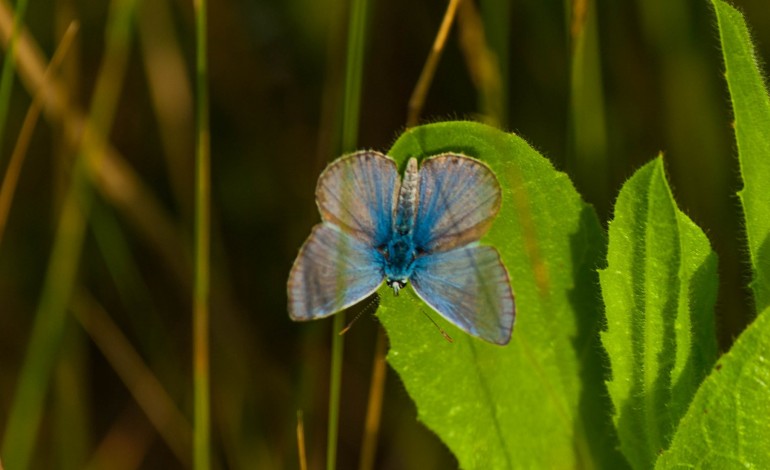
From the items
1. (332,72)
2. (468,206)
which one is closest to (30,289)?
(332,72)

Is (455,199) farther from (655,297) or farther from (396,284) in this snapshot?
(655,297)

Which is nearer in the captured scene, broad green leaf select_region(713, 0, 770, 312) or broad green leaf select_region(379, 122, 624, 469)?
broad green leaf select_region(713, 0, 770, 312)

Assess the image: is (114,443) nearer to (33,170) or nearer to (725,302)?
(33,170)

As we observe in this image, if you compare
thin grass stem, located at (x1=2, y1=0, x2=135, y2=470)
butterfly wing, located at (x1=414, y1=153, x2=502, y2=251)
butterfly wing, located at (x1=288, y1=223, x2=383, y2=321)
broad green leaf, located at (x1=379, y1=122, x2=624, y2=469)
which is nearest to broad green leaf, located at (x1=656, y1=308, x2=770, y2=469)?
broad green leaf, located at (x1=379, y1=122, x2=624, y2=469)

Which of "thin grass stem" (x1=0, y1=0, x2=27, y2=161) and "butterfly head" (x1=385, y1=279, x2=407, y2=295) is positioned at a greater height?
"thin grass stem" (x1=0, y1=0, x2=27, y2=161)

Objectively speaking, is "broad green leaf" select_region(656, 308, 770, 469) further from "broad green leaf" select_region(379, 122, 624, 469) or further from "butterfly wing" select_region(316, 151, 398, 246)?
"butterfly wing" select_region(316, 151, 398, 246)

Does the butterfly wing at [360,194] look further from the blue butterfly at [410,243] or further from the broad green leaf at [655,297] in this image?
the broad green leaf at [655,297]
